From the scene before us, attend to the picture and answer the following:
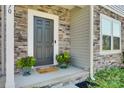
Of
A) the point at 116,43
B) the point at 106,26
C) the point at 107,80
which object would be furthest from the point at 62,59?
the point at 116,43

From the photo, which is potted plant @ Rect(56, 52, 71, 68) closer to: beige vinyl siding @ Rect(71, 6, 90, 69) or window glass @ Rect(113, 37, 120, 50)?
beige vinyl siding @ Rect(71, 6, 90, 69)

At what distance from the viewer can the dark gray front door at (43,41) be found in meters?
4.54

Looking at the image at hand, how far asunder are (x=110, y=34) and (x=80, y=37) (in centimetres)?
169

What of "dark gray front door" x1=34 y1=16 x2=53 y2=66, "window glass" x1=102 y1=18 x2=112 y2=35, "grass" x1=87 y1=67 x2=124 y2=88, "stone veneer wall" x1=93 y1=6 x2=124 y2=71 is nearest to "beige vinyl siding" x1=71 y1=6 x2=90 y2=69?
"stone veneer wall" x1=93 y1=6 x2=124 y2=71

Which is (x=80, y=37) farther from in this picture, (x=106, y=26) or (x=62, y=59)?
(x=106, y=26)

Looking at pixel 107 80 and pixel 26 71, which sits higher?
pixel 26 71


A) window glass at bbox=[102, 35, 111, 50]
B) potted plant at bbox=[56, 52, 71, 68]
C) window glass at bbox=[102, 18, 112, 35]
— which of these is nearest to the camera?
potted plant at bbox=[56, 52, 71, 68]

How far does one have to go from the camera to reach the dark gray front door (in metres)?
4.54

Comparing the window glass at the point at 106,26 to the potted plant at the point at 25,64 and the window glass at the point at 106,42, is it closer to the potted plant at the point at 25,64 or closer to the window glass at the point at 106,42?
the window glass at the point at 106,42

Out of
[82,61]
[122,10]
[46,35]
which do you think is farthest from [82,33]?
[122,10]

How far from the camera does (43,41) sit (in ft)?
15.5

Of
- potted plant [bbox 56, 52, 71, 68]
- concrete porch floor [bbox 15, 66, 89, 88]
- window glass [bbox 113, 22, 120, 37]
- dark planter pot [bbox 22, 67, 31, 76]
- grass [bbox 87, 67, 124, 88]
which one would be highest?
window glass [bbox 113, 22, 120, 37]

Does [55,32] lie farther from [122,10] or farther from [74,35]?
[122,10]

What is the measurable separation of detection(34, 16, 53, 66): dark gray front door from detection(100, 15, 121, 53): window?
2007mm
